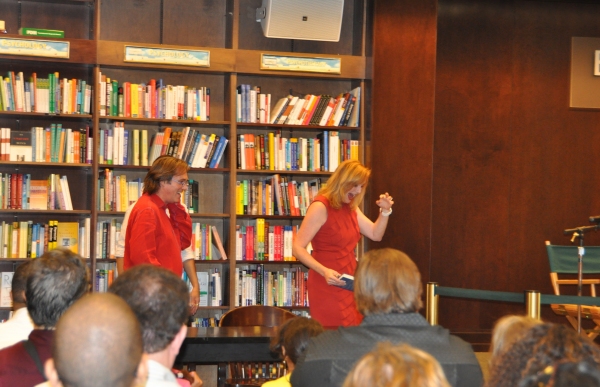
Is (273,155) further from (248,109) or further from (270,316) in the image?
(270,316)

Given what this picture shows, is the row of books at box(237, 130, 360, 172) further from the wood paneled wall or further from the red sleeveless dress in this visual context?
the red sleeveless dress

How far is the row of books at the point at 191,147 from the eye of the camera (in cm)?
591

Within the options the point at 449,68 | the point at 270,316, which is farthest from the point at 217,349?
the point at 449,68

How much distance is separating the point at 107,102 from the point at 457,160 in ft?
9.53

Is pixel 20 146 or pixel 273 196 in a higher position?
pixel 20 146

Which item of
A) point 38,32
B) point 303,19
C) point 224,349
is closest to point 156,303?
point 224,349

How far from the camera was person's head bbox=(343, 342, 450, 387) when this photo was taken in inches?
49.8

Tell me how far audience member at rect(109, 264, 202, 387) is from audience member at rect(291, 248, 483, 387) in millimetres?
525

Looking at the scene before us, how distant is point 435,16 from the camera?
6039 millimetres

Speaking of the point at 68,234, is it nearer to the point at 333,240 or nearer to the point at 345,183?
the point at 333,240

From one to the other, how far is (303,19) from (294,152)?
1.05 metres

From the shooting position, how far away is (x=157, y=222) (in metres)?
4.22

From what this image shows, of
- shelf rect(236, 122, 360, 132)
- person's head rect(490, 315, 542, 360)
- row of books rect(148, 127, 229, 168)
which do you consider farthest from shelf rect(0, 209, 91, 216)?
person's head rect(490, 315, 542, 360)

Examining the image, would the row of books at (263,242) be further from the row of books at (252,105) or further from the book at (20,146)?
the book at (20,146)
